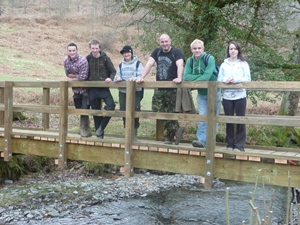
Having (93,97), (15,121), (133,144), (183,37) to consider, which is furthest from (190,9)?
(15,121)

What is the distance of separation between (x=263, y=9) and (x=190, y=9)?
2385 millimetres

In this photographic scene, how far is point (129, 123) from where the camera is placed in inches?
289

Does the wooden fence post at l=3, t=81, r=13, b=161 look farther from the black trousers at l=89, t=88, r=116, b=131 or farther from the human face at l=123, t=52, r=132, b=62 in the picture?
the human face at l=123, t=52, r=132, b=62

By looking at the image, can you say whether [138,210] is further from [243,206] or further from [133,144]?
[133,144]

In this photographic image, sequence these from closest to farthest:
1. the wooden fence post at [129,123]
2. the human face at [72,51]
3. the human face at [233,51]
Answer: the human face at [233,51]
the wooden fence post at [129,123]
the human face at [72,51]

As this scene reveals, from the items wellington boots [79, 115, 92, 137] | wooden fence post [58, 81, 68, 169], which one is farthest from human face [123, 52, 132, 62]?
wellington boots [79, 115, 92, 137]

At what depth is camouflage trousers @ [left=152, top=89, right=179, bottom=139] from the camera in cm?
752

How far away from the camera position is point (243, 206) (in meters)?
10.4

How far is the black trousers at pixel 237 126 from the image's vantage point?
6695 millimetres

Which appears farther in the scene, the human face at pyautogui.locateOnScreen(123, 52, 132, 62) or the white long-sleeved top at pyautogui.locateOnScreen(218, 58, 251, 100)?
the human face at pyautogui.locateOnScreen(123, 52, 132, 62)

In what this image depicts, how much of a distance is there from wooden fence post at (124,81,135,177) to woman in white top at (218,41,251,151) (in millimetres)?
1547

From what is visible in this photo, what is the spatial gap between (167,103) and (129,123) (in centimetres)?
79

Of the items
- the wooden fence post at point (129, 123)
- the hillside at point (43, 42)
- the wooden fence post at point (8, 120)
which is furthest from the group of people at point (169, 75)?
the hillside at point (43, 42)

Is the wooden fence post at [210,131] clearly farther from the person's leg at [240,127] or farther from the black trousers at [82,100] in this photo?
the black trousers at [82,100]
